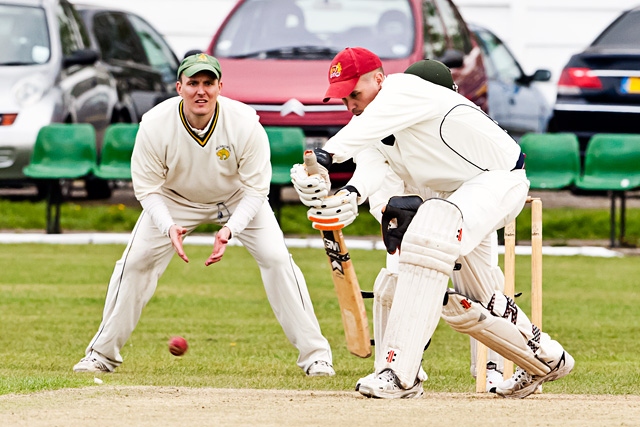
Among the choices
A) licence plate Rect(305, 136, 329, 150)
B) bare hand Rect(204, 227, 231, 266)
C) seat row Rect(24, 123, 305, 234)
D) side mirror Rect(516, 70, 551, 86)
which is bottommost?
side mirror Rect(516, 70, 551, 86)

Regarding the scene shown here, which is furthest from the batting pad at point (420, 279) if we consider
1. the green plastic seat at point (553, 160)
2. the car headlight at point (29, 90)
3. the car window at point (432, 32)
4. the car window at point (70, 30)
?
the car window at point (70, 30)

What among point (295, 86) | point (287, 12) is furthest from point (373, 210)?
point (287, 12)

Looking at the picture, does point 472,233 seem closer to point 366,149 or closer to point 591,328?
point 366,149

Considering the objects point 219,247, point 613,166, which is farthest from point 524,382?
point 613,166

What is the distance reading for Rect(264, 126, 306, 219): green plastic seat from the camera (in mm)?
13820

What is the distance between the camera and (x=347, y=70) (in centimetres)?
693

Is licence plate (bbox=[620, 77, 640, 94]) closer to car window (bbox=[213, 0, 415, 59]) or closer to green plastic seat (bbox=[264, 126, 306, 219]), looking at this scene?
car window (bbox=[213, 0, 415, 59])

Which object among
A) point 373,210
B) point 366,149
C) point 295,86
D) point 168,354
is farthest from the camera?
point 295,86

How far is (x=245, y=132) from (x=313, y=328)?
44.2 inches

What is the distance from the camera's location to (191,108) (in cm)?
788

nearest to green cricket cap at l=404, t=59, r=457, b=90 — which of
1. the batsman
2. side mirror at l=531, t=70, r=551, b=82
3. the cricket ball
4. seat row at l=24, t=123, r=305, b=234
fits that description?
the batsman

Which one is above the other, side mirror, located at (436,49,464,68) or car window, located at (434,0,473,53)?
side mirror, located at (436,49,464,68)

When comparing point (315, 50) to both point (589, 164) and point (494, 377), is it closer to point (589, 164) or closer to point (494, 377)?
point (589, 164)

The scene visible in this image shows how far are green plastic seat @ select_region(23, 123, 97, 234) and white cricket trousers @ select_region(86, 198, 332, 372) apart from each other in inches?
249
